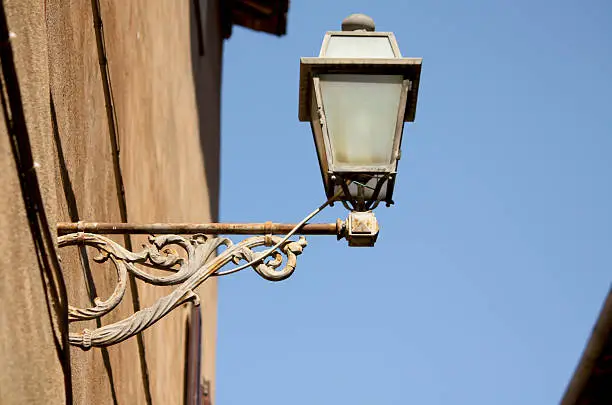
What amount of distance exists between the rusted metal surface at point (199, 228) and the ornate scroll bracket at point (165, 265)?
2cm

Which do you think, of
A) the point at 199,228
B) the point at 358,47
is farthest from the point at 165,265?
the point at 358,47

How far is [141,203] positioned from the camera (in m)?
6.60

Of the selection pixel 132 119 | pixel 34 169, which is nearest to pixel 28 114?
→ pixel 34 169

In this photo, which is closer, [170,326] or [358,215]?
[358,215]

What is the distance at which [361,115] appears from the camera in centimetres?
429

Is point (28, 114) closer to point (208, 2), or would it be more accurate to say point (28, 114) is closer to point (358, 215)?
point (358, 215)

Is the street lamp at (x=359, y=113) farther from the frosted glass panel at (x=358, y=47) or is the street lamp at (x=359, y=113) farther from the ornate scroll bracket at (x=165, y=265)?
the ornate scroll bracket at (x=165, y=265)

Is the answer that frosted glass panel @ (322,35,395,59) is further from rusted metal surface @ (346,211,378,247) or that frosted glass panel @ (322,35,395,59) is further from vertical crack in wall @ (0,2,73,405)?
vertical crack in wall @ (0,2,73,405)

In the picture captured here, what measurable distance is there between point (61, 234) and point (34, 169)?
2.06 ft

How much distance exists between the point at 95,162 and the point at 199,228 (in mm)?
1185

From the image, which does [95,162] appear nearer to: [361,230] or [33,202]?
[361,230]

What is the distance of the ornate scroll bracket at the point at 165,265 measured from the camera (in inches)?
149

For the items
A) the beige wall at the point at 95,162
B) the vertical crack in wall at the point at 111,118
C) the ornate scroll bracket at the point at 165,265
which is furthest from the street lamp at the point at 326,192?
the vertical crack in wall at the point at 111,118

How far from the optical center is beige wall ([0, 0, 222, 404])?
3141 millimetres
